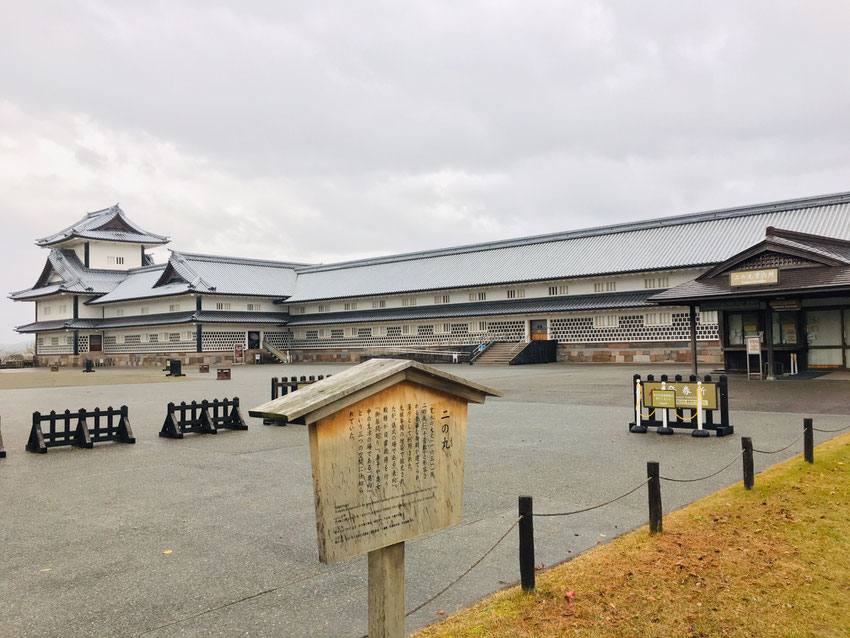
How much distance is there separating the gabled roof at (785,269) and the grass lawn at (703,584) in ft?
49.1

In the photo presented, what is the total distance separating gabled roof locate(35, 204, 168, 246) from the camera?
57750mm

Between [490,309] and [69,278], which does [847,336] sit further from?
[69,278]

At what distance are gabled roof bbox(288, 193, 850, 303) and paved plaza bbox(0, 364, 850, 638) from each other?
72.4 ft

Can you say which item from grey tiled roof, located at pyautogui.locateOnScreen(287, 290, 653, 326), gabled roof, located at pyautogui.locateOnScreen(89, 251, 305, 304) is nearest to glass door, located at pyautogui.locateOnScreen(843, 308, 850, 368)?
grey tiled roof, located at pyautogui.locateOnScreen(287, 290, 653, 326)

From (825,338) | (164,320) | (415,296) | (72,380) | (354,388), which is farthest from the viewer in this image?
(164,320)

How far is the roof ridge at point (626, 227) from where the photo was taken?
32.9 meters

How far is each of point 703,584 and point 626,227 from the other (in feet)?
122

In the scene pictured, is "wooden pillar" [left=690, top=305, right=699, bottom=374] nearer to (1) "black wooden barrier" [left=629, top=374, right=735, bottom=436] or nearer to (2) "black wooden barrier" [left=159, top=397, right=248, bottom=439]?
(1) "black wooden barrier" [left=629, top=374, right=735, bottom=436]

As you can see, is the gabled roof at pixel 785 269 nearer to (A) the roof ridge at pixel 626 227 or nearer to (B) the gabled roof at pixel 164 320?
(A) the roof ridge at pixel 626 227

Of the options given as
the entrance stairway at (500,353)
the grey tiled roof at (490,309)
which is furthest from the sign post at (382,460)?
the entrance stairway at (500,353)

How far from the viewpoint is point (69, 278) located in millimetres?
56531

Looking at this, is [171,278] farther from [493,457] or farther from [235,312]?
[493,457]

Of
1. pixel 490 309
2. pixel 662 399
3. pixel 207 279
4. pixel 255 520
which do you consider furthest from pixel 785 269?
pixel 207 279

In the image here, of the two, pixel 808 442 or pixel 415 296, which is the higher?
pixel 415 296
